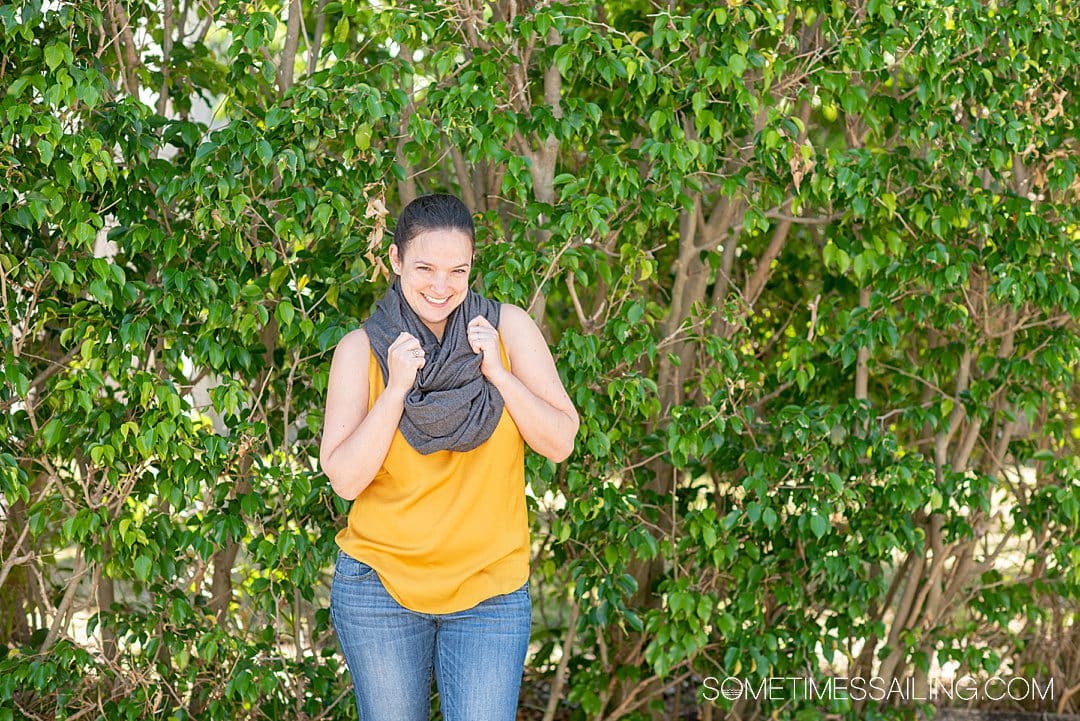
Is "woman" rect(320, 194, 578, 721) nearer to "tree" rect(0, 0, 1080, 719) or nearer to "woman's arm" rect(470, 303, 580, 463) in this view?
"woman's arm" rect(470, 303, 580, 463)

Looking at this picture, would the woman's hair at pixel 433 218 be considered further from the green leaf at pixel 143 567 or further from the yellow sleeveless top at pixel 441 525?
the green leaf at pixel 143 567

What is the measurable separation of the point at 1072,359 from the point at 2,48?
9.75ft

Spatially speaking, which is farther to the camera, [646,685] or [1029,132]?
[646,685]

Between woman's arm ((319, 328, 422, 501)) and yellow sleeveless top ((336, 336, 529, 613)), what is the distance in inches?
1.3

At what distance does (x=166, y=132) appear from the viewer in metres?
3.12

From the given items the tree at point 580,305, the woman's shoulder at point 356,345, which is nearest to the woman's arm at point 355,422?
the woman's shoulder at point 356,345

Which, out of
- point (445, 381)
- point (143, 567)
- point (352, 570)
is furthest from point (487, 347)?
point (143, 567)

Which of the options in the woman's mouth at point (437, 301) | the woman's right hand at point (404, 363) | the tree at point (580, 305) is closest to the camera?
the woman's right hand at point (404, 363)

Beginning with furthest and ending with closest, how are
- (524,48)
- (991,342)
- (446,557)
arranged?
(991,342) → (524,48) → (446,557)

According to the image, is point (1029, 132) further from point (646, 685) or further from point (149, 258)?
point (149, 258)

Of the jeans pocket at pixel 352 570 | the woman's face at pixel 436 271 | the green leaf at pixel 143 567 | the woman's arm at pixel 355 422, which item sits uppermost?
the woman's face at pixel 436 271

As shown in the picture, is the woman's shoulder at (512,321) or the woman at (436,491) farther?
the woman's shoulder at (512,321)

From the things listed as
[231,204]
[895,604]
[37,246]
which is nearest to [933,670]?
[895,604]

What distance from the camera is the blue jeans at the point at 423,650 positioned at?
2.27m
